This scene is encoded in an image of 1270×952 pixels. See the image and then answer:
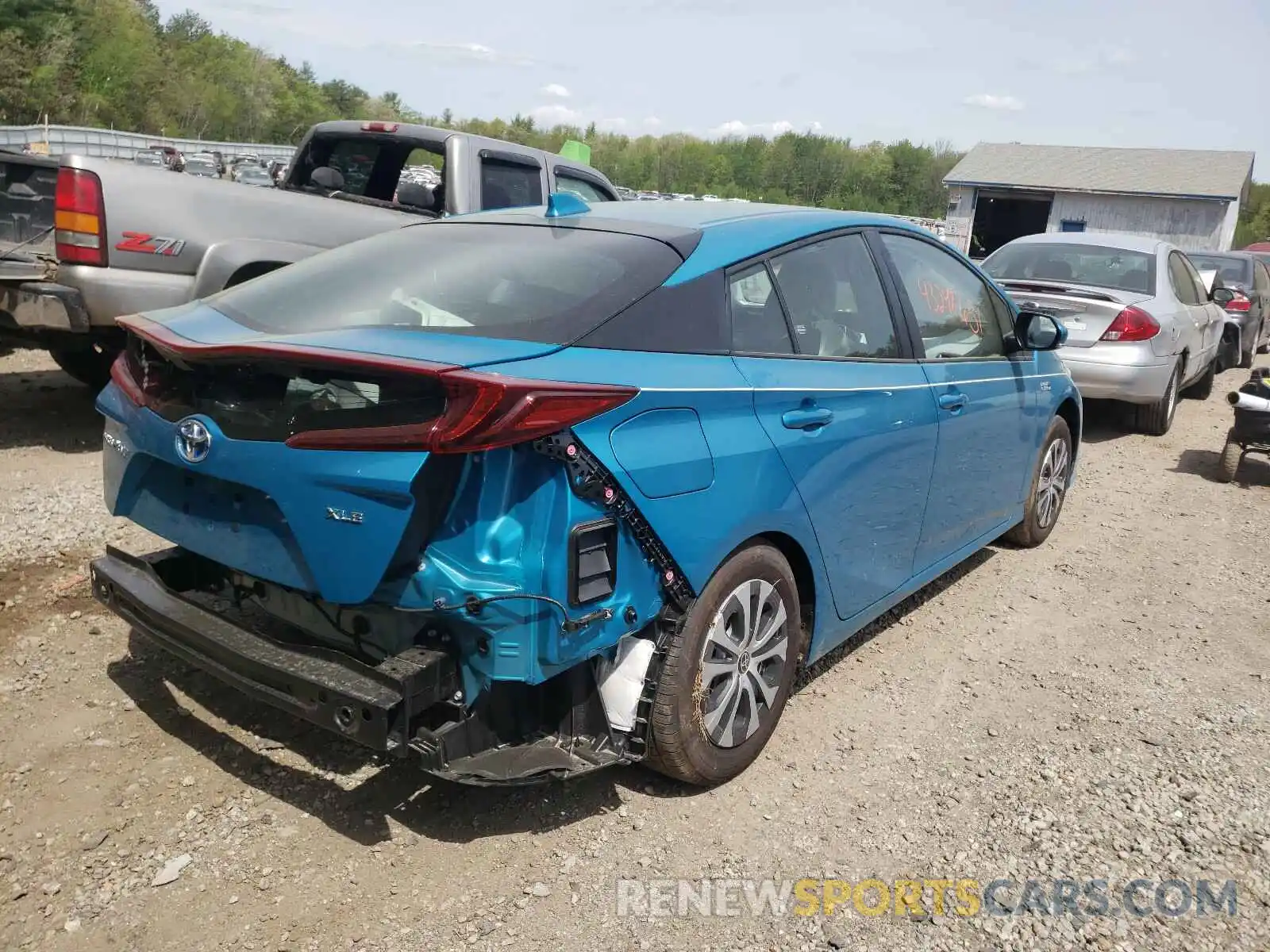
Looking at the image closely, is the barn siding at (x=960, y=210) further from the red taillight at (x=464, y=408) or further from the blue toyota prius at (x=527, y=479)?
the red taillight at (x=464, y=408)

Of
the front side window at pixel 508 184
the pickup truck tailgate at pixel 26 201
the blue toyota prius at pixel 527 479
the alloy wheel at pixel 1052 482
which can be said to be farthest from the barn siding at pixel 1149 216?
the blue toyota prius at pixel 527 479

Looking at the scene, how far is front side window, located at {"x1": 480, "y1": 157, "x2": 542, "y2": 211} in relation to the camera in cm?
673

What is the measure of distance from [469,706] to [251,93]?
347 feet

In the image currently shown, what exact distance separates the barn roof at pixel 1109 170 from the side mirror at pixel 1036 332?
123 feet

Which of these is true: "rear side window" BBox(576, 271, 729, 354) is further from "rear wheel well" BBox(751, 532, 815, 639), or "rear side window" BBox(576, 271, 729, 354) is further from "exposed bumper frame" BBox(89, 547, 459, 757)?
"exposed bumper frame" BBox(89, 547, 459, 757)

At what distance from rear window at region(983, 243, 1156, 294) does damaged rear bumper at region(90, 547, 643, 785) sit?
7.30m

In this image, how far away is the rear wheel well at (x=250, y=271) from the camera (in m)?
5.82

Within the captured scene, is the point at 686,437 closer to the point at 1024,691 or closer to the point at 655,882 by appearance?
the point at 655,882

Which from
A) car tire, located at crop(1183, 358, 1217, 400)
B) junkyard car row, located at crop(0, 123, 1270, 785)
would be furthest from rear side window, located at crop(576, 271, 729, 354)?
car tire, located at crop(1183, 358, 1217, 400)

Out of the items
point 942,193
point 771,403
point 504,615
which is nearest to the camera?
point 504,615

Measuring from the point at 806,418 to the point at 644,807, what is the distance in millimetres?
1301

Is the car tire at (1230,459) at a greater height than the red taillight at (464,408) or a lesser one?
lesser

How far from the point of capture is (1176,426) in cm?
973

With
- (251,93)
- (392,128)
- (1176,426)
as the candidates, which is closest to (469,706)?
(392,128)
